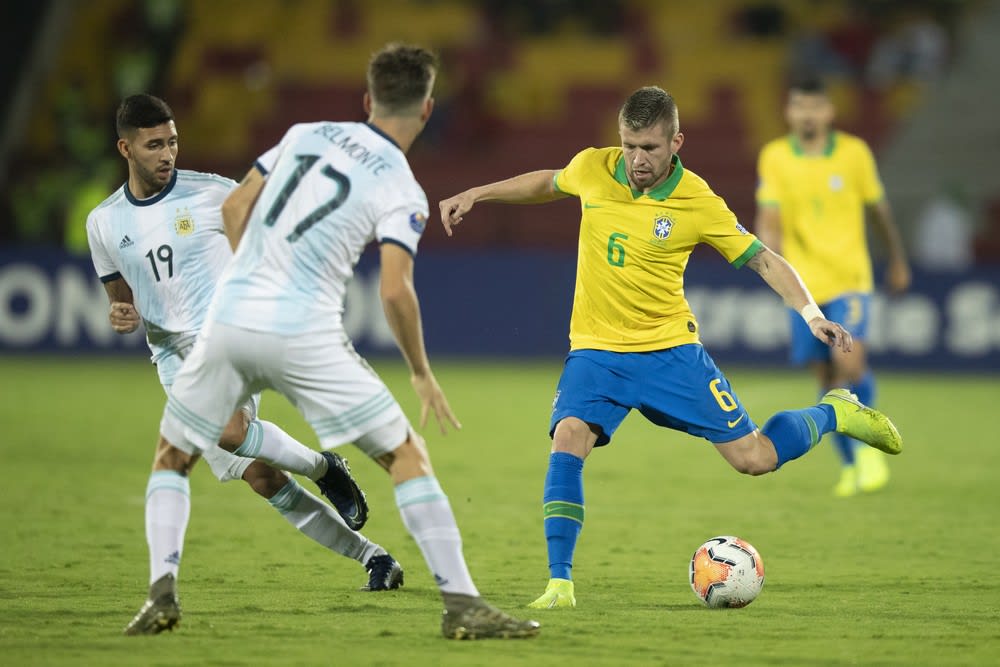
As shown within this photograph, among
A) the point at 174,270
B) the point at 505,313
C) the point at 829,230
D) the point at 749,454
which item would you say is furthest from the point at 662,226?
the point at 505,313

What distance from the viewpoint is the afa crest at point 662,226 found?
243 inches


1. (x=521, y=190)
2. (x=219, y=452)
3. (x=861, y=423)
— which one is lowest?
(x=219, y=452)

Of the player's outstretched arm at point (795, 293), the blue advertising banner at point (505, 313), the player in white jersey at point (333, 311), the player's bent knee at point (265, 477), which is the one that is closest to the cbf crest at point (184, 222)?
the player's bent knee at point (265, 477)

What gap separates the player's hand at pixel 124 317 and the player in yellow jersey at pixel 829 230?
15.0ft

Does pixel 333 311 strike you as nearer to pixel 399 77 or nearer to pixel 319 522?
pixel 399 77

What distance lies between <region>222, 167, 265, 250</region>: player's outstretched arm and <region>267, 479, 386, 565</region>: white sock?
4.94 feet

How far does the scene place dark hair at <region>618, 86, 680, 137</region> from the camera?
584 centimetres

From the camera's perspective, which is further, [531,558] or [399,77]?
[531,558]

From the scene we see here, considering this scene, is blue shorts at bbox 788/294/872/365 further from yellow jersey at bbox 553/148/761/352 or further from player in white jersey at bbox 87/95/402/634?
player in white jersey at bbox 87/95/402/634

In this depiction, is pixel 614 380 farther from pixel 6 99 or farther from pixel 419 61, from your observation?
pixel 6 99

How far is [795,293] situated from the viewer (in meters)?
6.00

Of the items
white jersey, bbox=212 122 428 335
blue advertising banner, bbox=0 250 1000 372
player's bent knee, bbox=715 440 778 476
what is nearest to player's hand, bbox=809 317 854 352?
player's bent knee, bbox=715 440 778 476

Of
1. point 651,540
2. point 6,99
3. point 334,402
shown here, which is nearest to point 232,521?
point 651,540

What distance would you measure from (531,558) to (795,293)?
6.23 feet
